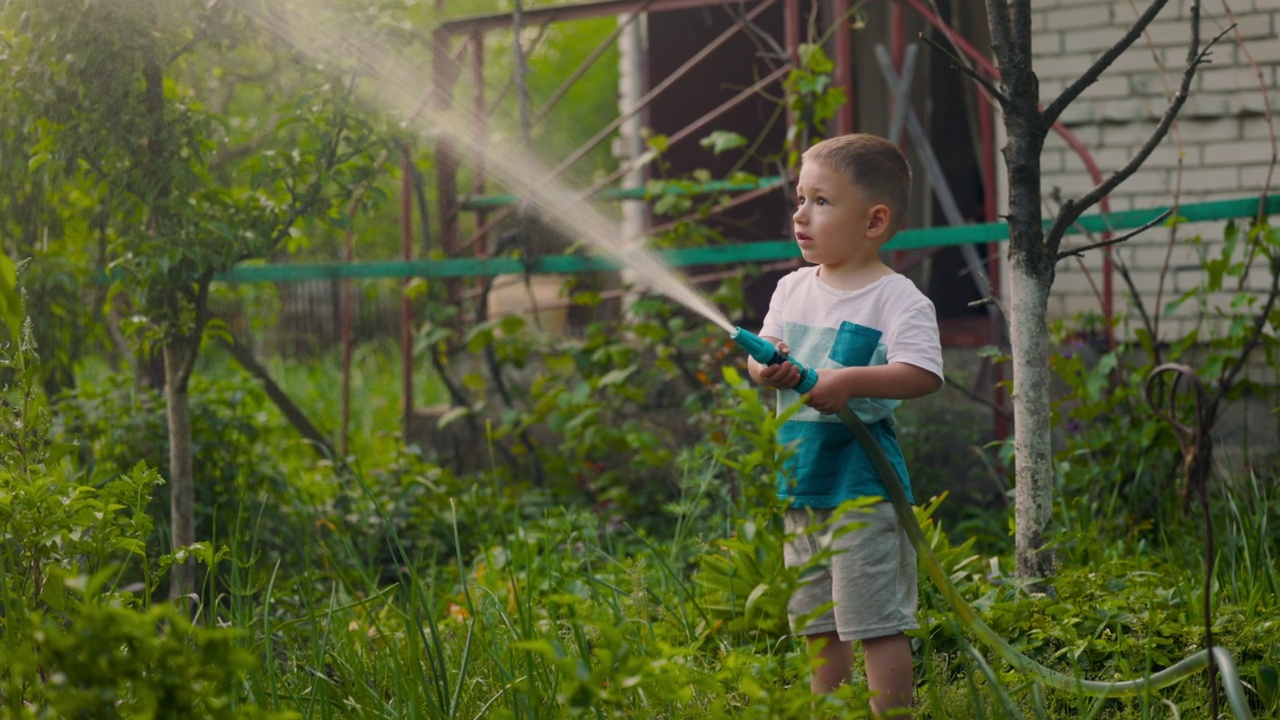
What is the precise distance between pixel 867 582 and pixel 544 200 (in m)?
3.07

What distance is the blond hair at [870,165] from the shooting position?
2.18 meters

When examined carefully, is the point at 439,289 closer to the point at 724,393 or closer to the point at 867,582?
the point at 724,393

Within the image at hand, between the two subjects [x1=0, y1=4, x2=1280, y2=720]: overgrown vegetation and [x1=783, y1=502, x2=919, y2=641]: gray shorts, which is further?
[x1=783, y1=502, x2=919, y2=641]: gray shorts

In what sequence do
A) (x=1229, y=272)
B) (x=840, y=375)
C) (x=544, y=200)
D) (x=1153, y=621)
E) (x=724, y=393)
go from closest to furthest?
(x=840, y=375)
(x=1153, y=621)
(x=1229, y=272)
(x=724, y=393)
(x=544, y=200)

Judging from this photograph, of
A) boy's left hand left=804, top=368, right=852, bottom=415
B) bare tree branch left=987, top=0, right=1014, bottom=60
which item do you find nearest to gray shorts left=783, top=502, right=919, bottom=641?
boy's left hand left=804, top=368, right=852, bottom=415

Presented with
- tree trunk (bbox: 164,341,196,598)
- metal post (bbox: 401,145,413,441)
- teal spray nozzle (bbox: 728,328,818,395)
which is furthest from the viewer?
metal post (bbox: 401,145,413,441)

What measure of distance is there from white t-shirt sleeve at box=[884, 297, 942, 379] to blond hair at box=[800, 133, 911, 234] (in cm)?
20

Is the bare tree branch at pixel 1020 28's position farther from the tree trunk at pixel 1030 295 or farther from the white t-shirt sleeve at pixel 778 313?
the white t-shirt sleeve at pixel 778 313

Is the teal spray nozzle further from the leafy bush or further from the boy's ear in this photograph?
the leafy bush

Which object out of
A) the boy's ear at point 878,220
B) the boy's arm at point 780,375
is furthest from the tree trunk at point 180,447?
the boy's ear at point 878,220

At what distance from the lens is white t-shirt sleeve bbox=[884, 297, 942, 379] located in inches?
82.6

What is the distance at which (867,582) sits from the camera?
7.05 feet

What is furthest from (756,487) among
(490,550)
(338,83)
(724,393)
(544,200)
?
(544,200)

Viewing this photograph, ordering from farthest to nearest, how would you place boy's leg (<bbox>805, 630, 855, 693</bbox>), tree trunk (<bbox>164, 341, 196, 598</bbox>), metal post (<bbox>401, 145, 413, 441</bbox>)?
metal post (<bbox>401, 145, 413, 441</bbox>) < tree trunk (<bbox>164, 341, 196, 598</bbox>) < boy's leg (<bbox>805, 630, 855, 693</bbox>)
